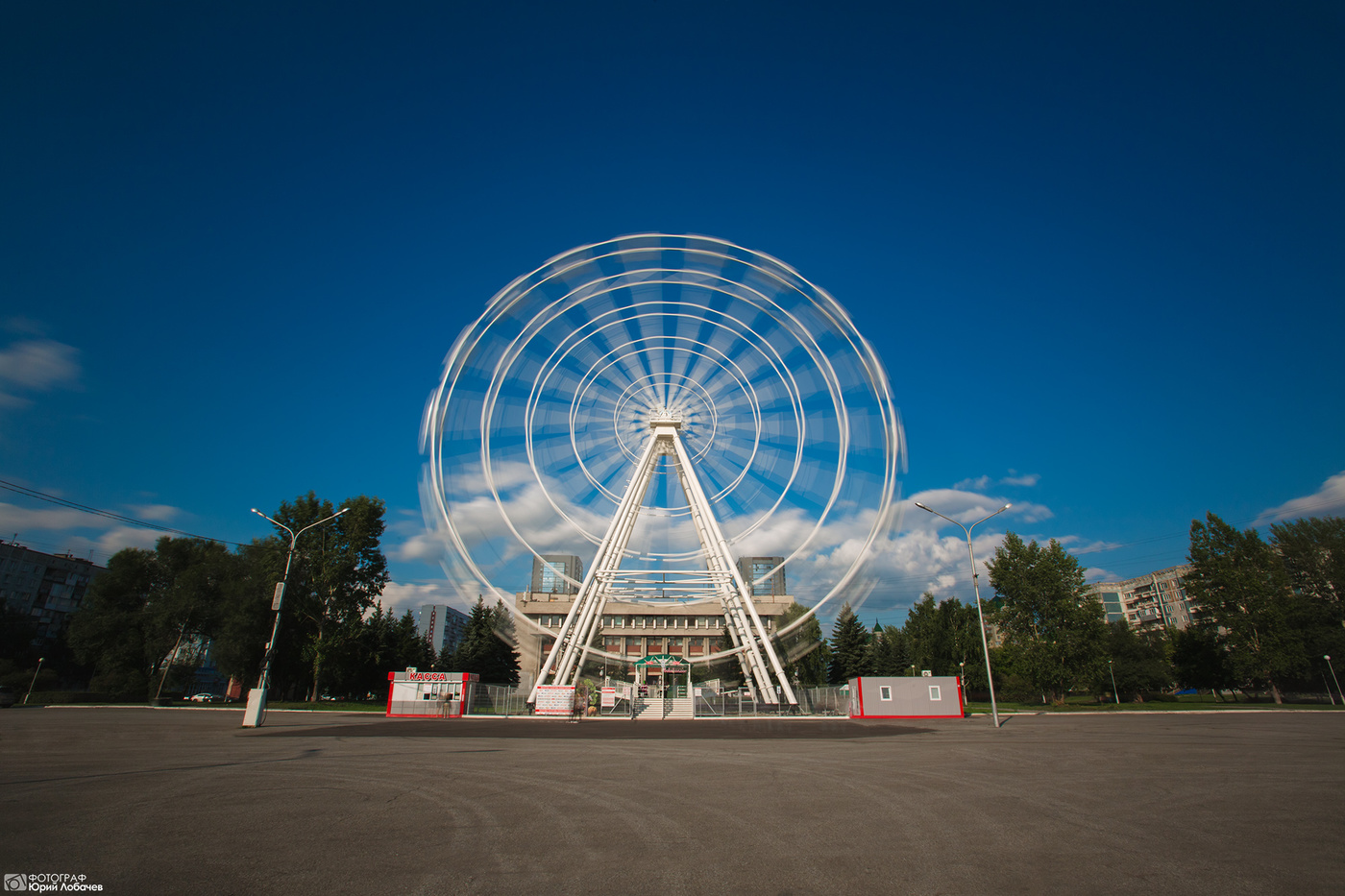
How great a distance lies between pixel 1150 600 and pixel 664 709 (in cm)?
12205

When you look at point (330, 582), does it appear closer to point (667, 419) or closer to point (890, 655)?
point (667, 419)

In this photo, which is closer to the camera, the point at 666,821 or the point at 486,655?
the point at 666,821

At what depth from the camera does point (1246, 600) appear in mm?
Result: 45406

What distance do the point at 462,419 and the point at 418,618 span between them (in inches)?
5043

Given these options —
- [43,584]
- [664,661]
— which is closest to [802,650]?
[664,661]

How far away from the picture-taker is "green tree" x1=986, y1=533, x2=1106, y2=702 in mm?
47812

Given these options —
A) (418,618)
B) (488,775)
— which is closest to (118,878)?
(488,775)

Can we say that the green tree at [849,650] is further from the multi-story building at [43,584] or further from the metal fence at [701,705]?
the multi-story building at [43,584]

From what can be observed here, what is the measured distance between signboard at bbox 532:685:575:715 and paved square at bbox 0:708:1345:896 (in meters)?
16.7

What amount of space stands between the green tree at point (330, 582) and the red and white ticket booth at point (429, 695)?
Result: 13.7 metres

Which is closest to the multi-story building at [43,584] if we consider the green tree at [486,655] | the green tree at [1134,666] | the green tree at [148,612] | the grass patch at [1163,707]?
A: the green tree at [148,612]

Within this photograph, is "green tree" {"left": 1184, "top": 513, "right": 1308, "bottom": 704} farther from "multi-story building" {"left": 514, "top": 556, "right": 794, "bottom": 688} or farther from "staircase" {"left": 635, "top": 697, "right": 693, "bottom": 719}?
"staircase" {"left": 635, "top": 697, "right": 693, "bottom": 719}

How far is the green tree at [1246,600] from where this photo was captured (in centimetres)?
4356

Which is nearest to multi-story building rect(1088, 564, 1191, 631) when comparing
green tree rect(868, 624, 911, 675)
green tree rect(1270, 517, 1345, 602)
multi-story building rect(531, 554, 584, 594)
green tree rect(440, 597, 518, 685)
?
green tree rect(868, 624, 911, 675)
